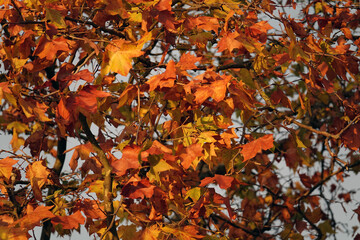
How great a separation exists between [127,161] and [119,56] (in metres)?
0.52

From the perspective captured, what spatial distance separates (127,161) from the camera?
2305mm

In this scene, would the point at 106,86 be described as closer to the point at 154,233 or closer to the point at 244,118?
the point at 244,118

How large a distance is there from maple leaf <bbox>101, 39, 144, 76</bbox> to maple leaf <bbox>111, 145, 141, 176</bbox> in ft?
1.19

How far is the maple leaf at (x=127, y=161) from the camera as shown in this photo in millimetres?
2295

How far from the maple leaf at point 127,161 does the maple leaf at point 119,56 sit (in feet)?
1.19

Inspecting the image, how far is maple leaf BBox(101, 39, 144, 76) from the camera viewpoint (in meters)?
2.40

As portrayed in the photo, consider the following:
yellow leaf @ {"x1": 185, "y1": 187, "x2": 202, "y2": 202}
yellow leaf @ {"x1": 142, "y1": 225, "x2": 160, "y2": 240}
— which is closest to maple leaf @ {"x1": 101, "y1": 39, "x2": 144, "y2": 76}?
yellow leaf @ {"x1": 142, "y1": 225, "x2": 160, "y2": 240}

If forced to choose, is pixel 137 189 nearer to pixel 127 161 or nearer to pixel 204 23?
pixel 127 161

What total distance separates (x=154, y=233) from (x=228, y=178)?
0.45 m

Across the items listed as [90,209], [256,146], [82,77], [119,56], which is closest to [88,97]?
[82,77]

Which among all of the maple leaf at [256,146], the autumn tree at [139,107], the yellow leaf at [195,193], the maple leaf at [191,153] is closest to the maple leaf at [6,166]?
the autumn tree at [139,107]

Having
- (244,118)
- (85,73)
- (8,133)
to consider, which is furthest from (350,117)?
(8,133)

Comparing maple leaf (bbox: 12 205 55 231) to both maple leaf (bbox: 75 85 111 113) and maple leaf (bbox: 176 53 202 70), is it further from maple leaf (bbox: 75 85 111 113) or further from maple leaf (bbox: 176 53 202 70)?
maple leaf (bbox: 176 53 202 70)

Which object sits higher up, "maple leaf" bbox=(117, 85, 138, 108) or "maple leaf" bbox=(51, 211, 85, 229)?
"maple leaf" bbox=(117, 85, 138, 108)
